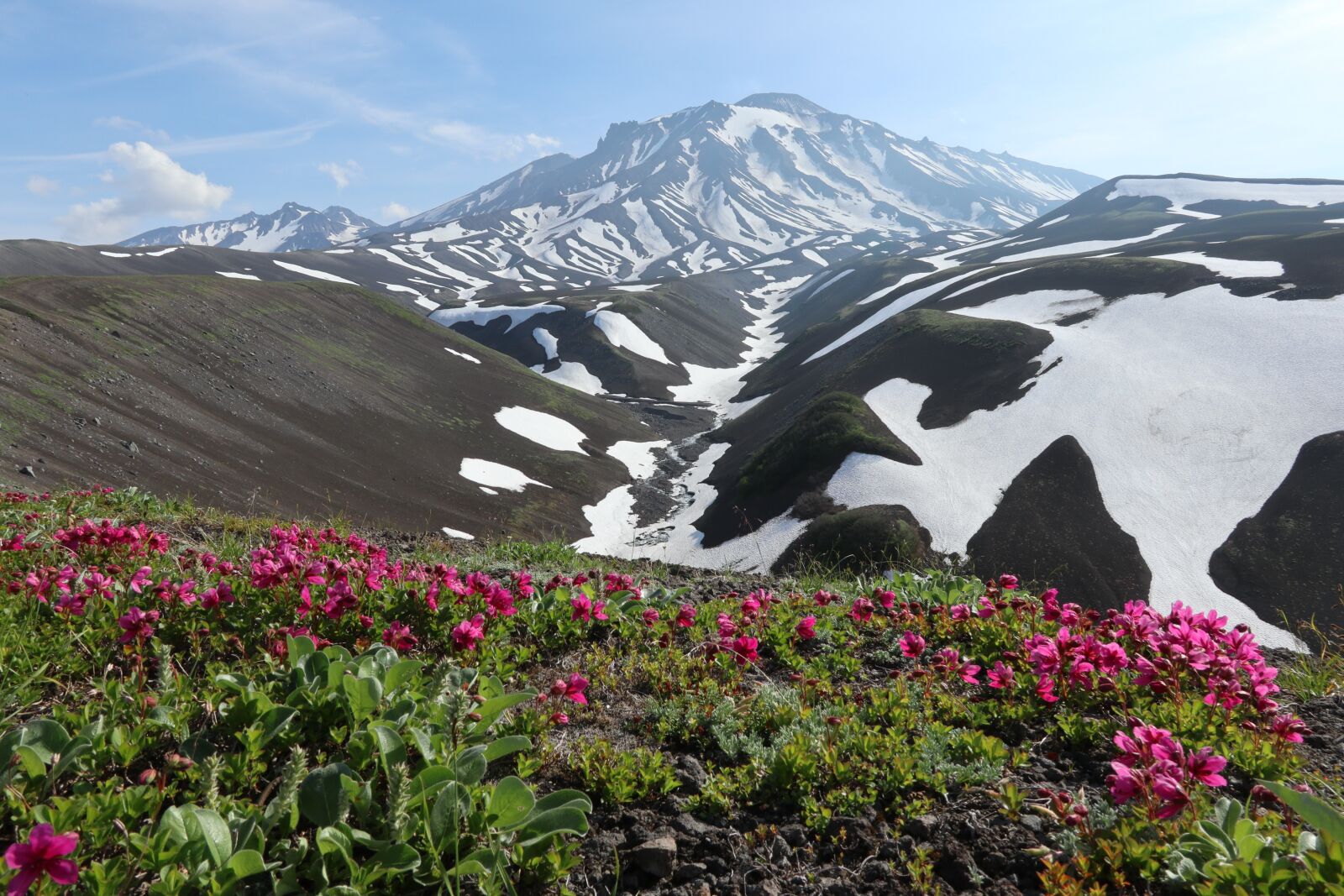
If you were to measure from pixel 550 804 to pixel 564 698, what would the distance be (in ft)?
5.17

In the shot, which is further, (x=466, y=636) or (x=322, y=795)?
(x=466, y=636)

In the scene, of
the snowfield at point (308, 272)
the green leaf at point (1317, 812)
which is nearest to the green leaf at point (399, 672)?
the green leaf at point (1317, 812)

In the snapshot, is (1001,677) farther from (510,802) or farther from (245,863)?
(245,863)

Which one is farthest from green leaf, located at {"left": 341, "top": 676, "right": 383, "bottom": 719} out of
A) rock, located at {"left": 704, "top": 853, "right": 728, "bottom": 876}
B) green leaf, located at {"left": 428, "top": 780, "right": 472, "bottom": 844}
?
rock, located at {"left": 704, "top": 853, "right": 728, "bottom": 876}

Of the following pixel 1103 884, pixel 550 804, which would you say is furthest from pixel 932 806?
pixel 550 804

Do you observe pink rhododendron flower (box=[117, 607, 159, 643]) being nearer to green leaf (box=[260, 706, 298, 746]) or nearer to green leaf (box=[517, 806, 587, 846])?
green leaf (box=[260, 706, 298, 746])

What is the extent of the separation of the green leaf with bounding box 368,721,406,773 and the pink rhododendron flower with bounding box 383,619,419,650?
169 centimetres

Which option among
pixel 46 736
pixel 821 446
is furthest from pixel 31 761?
pixel 821 446

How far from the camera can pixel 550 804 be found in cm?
376

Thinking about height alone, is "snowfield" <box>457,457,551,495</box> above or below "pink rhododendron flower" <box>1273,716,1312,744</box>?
below

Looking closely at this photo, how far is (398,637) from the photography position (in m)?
5.38

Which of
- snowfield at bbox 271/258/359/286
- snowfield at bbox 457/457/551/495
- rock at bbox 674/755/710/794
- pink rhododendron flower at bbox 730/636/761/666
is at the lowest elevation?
snowfield at bbox 457/457/551/495

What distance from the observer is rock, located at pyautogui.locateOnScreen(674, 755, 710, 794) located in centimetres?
462

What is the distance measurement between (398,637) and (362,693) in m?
1.27
